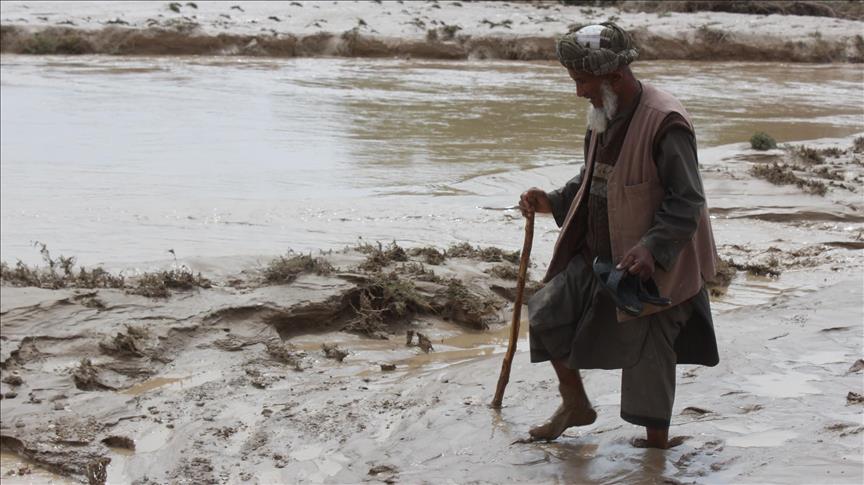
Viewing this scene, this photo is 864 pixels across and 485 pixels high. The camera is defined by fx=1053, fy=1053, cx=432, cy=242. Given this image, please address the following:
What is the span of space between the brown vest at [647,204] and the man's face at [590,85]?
0.42 ft

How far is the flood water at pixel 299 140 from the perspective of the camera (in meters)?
7.96

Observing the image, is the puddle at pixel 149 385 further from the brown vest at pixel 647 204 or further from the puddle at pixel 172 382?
the brown vest at pixel 647 204

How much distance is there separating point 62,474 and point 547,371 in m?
2.03

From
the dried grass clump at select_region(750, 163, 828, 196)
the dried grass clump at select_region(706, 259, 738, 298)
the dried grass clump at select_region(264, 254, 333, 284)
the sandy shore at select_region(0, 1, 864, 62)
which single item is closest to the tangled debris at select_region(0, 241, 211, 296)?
the dried grass clump at select_region(264, 254, 333, 284)

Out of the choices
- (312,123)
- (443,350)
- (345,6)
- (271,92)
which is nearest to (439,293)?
(443,350)

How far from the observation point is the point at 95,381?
15.6 ft

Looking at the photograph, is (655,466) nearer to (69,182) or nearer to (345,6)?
(69,182)

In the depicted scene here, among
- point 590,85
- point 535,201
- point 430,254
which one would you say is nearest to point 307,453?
point 535,201

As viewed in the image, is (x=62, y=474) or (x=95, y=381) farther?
Answer: (x=95, y=381)

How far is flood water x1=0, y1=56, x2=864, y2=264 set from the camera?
796 centimetres

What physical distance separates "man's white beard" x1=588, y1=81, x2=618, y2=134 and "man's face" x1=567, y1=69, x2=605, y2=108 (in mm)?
13

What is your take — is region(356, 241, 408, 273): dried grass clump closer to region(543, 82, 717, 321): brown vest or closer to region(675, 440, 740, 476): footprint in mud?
region(675, 440, 740, 476): footprint in mud

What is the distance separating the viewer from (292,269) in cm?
593

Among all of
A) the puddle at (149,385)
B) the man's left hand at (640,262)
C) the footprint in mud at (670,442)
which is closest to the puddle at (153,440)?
the puddle at (149,385)
